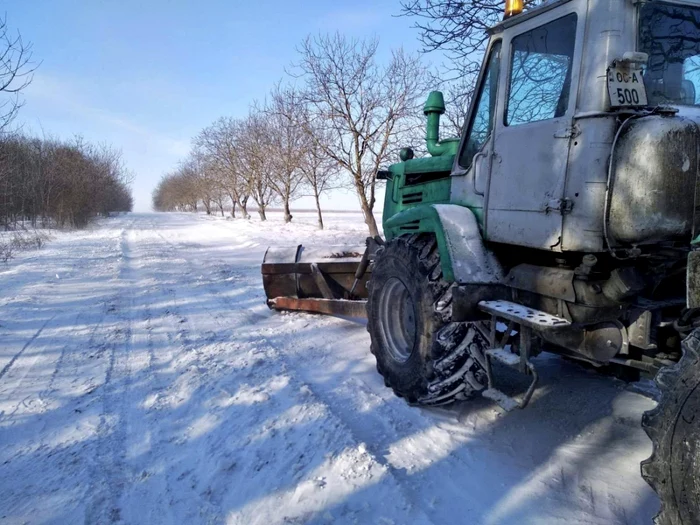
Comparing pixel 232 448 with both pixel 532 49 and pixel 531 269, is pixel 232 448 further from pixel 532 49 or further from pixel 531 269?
pixel 532 49

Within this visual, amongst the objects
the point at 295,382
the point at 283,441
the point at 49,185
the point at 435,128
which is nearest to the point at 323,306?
the point at 295,382

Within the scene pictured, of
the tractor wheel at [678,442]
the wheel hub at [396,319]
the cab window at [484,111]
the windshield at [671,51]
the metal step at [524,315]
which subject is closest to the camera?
the tractor wheel at [678,442]

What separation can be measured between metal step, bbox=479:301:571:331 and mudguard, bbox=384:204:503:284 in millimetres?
191

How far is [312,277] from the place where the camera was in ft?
21.8

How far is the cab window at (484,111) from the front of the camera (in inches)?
132

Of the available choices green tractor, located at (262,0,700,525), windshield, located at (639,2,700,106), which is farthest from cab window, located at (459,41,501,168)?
windshield, located at (639,2,700,106)

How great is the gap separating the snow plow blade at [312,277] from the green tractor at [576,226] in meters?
2.43

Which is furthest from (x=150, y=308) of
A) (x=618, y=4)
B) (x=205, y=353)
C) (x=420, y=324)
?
(x=618, y=4)

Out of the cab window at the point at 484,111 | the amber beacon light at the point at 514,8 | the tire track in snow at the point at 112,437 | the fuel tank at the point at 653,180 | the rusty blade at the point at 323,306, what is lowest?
the tire track in snow at the point at 112,437

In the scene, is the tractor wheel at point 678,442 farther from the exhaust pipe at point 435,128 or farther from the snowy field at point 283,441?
the exhaust pipe at point 435,128

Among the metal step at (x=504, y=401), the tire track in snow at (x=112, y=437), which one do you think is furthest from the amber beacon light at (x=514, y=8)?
the tire track in snow at (x=112, y=437)

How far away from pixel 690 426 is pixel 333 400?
2.50 metres

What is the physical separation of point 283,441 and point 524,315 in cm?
170

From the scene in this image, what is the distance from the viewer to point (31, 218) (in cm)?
2617
